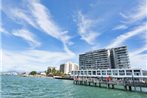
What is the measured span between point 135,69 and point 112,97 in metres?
40.9

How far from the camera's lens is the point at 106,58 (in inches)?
6053

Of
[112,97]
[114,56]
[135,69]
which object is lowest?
[112,97]

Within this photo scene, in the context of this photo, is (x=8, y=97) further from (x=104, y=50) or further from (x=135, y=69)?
(x=104, y=50)

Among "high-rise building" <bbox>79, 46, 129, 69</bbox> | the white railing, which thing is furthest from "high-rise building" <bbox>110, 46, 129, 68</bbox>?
the white railing

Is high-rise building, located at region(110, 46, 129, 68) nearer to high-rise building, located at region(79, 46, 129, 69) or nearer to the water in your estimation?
high-rise building, located at region(79, 46, 129, 69)

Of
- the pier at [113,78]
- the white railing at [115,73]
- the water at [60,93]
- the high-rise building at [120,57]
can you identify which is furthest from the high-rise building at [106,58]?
the water at [60,93]

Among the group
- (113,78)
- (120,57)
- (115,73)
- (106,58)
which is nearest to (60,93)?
(115,73)

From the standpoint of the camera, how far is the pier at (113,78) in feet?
199

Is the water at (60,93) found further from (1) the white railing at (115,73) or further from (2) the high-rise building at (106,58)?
(2) the high-rise building at (106,58)

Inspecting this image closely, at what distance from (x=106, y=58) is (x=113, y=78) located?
70.1 m

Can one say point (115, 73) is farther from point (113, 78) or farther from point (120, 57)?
point (120, 57)

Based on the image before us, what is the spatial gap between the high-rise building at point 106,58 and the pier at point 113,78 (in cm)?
5486

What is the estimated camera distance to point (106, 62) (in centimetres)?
15362

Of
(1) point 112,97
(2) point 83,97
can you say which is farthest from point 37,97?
(1) point 112,97
